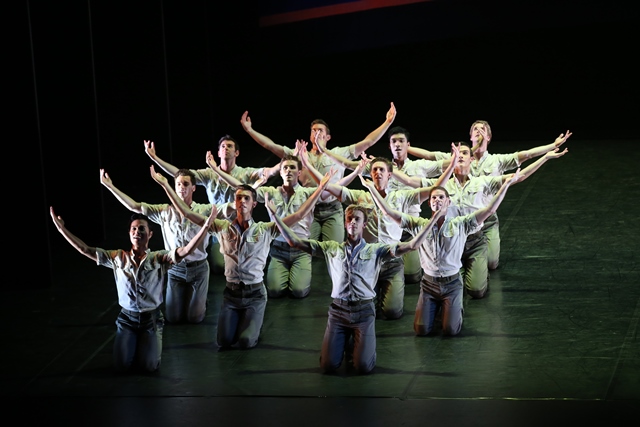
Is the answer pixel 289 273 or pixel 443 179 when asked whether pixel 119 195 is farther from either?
pixel 443 179

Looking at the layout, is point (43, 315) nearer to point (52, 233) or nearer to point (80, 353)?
point (80, 353)

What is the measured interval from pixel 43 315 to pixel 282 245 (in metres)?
1.88

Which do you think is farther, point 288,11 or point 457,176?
point 288,11

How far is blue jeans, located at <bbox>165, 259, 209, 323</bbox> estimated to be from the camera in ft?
30.9

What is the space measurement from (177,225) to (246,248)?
0.84 m

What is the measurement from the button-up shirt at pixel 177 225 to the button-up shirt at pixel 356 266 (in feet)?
4.83

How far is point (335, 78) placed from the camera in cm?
1495

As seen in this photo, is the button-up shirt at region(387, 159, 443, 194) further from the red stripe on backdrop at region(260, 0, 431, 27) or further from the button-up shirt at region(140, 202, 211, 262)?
the red stripe on backdrop at region(260, 0, 431, 27)

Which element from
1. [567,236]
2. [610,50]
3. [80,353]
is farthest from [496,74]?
[80,353]

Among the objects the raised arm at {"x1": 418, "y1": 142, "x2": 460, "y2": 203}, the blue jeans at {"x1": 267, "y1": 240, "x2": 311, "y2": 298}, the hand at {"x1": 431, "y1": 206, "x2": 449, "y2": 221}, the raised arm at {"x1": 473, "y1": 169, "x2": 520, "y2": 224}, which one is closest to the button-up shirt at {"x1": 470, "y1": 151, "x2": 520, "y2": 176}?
the raised arm at {"x1": 418, "y1": 142, "x2": 460, "y2": 203}

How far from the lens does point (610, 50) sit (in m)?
14.4

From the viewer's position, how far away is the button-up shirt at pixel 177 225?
946 cm

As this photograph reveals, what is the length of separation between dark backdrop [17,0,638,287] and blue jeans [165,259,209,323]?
6.69 feet

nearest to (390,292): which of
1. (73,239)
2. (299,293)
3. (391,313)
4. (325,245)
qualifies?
(391,313)
